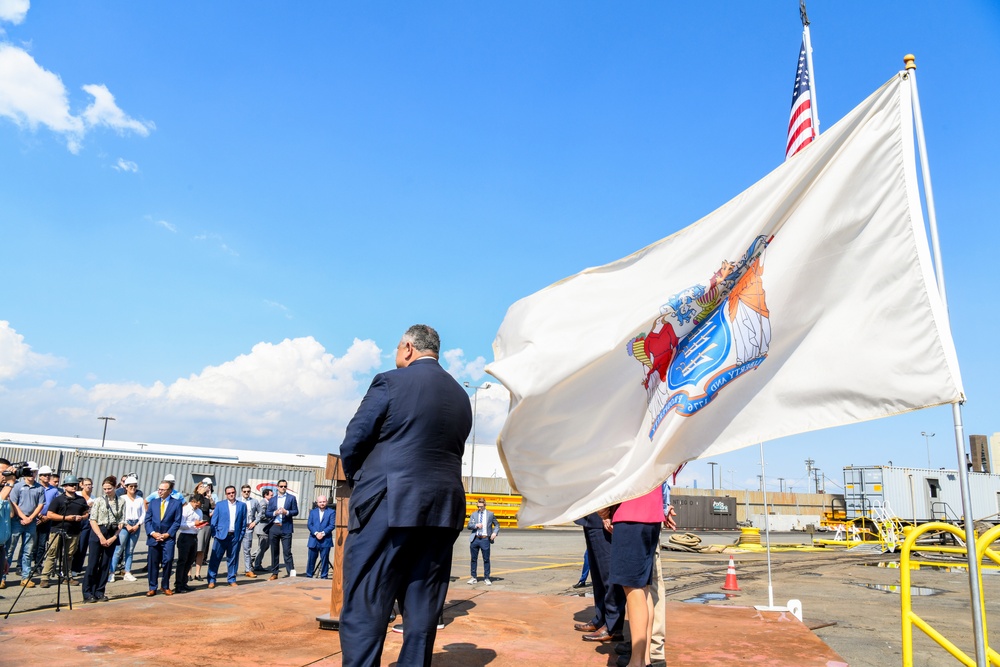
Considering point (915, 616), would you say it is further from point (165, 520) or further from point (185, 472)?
point (185, 472)

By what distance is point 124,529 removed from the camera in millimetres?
11516

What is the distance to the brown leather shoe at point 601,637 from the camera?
5332 mm

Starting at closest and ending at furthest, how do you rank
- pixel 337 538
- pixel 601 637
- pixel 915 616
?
pixel 915 616
pixel 601 637
pixel 337 538

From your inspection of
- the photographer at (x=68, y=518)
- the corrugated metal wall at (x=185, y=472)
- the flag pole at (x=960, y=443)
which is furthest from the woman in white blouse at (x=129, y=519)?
the corrugated metal wall at (x=185, y=472)

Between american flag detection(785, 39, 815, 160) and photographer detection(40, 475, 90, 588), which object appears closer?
american flag detection(785, 39, 815, 160)

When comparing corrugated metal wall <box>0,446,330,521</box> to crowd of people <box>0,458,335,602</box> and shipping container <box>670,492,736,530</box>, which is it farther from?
shipping container <box>670,492,736,530</box>

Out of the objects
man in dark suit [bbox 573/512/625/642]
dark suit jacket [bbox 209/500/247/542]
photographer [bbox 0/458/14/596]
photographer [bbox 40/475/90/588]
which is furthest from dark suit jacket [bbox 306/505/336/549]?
man in dark suit [bbox 573/512/625/642]

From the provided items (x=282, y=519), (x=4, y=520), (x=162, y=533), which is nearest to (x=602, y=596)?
(x=162, y=533)

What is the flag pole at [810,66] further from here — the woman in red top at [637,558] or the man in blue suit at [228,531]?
the man in blue suit at [228,531]

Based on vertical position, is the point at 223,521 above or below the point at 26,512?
below

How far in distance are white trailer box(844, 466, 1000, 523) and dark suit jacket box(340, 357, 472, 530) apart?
32519mm

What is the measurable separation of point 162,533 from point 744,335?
900 cm

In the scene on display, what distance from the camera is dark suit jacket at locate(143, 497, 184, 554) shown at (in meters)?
9.75

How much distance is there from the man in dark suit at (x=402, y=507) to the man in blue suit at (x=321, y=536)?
9.69m
